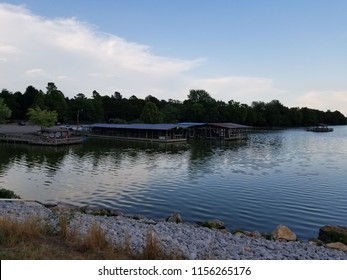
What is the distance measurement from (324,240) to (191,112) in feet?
381

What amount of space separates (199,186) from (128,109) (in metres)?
109

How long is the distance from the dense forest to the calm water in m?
68.0

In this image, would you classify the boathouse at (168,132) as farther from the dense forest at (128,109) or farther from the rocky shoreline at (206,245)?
the rocky shoreline at (206,245)

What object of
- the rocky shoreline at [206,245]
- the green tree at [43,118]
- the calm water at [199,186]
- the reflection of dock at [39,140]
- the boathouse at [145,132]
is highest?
the green tree at [43,118]

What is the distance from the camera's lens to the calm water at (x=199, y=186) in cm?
1981

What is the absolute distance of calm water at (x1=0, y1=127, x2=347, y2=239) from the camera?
19.8 metres

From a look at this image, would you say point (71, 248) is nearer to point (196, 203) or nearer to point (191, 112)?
point (196, 203)

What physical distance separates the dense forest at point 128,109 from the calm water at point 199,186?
68048 millimetres

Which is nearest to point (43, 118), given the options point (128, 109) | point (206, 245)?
point (128, 109)

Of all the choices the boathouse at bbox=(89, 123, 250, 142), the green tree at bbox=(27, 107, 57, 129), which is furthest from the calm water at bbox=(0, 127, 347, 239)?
→ the green tree at bbox=(27, 107, 57, 129)

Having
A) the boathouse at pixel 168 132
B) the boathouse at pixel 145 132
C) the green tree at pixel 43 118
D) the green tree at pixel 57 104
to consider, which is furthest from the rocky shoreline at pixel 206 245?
the green tree at pixel 57 104

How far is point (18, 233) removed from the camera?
31.1ft

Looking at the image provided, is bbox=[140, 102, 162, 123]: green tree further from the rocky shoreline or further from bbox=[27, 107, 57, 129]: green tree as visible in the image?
the rocky shoreline

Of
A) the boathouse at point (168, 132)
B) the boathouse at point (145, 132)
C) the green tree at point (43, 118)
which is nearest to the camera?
the boathouse at point (145, 132)
